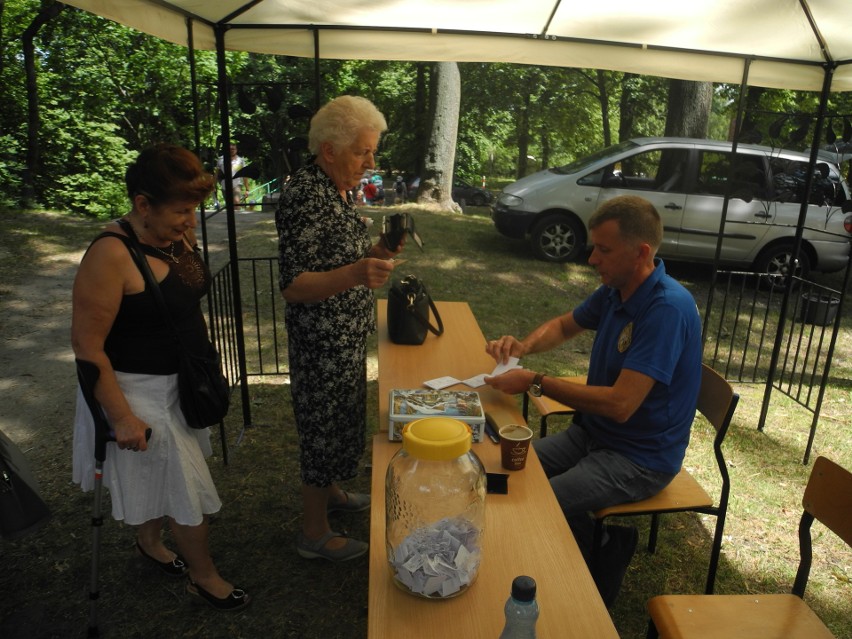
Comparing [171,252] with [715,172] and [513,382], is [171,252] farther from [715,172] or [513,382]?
[715,172]

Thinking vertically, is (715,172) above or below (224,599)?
above

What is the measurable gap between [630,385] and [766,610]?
77cm

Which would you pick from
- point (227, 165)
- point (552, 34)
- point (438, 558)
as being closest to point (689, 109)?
point (552, 34)

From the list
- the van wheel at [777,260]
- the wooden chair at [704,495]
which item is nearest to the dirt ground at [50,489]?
the wooden chair at [704,495]

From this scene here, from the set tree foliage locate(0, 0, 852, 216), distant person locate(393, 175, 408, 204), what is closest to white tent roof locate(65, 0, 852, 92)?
tree foliage locate(0, 0, 852, 216)

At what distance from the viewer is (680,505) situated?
91.9 inches

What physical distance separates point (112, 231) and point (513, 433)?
4.78 feet

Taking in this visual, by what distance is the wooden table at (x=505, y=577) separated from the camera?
52.6 inches

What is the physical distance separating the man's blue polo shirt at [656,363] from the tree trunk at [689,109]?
8042mm

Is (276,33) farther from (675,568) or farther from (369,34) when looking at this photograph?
(675,568)

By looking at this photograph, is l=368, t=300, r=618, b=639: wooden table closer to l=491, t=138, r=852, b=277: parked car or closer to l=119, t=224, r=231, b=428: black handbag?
l=119, t=224, r=231, b=428: black handbag

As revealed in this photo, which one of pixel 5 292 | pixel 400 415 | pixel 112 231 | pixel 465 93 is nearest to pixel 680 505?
pixel 400 415

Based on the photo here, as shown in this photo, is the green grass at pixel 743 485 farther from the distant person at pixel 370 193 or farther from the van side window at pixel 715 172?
the distant person at pixel 370 193

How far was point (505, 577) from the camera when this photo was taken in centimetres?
148
